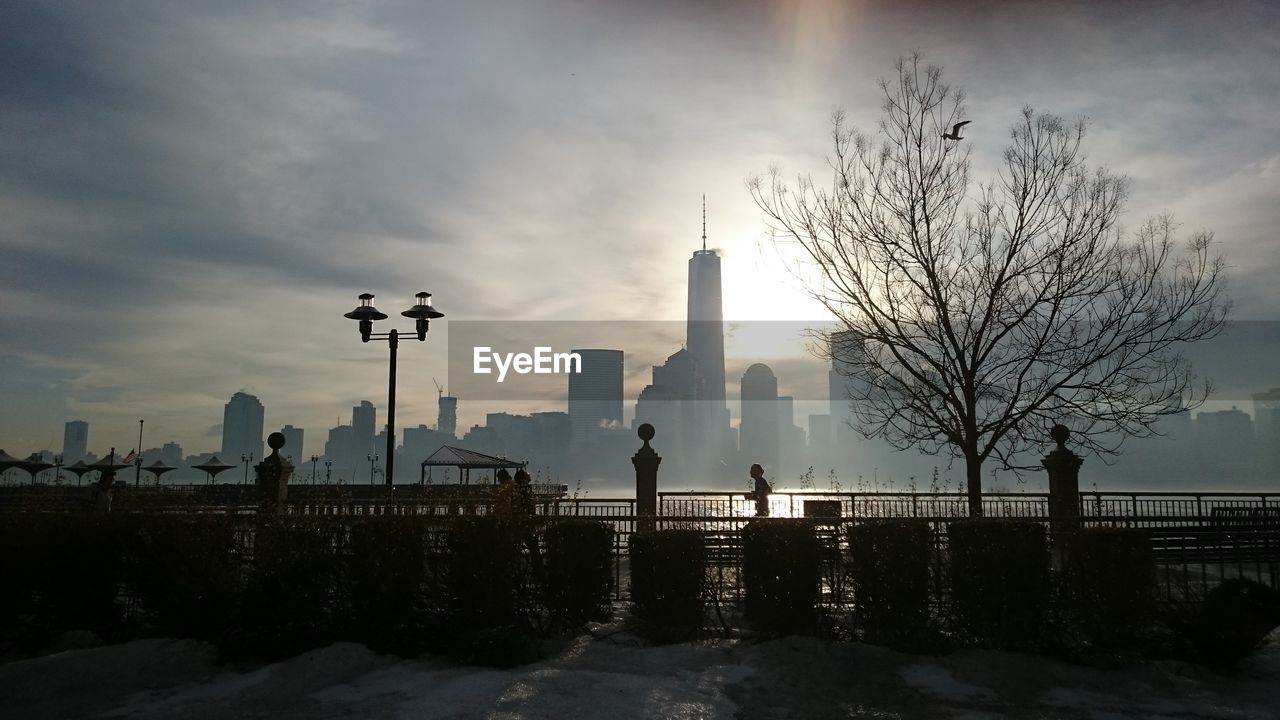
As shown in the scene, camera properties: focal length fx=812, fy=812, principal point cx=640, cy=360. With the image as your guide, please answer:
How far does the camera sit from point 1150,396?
647 inches

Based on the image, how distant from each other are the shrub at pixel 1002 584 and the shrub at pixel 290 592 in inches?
274

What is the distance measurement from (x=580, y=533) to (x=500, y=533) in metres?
0.91

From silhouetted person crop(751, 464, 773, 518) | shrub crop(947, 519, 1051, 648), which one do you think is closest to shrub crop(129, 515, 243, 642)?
shrub crop(947, 519, 1051, 648)

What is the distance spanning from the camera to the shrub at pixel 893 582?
29.0 feet

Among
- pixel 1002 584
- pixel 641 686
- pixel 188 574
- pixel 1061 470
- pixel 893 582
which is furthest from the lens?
pixel 1061 470

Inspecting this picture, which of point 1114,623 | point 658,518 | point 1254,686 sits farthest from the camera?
point 658,518

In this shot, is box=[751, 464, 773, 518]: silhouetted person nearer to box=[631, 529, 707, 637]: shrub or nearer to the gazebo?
box=[631, 529, 707, 637]: shrub

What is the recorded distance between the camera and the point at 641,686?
7676 mm

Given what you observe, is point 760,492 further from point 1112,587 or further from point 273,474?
point 273,474

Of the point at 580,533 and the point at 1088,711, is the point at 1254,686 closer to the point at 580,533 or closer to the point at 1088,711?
the point at 1088,711

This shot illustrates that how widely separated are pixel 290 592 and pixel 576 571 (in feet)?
10.7

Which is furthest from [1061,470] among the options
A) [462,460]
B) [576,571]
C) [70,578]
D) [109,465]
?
[109,465]

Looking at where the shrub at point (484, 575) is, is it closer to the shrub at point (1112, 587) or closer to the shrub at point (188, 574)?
the shrub at point (188, 574)

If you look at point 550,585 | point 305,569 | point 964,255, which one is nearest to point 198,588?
point 305,569
